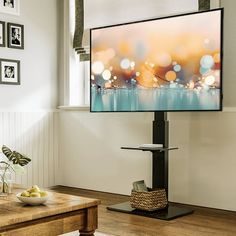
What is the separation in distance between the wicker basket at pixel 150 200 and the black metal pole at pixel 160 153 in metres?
0.10

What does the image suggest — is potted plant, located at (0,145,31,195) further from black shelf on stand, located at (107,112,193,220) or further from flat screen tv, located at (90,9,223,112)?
flat screen tv, located at (90,9,223,112)

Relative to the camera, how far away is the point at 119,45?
13.2 ft

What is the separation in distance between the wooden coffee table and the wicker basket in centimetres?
119

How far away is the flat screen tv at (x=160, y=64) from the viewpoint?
3510 millimetres

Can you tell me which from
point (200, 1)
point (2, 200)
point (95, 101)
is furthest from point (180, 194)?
point (2, 200)

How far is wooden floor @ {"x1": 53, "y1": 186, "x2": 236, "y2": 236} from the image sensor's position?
3238 millimetres

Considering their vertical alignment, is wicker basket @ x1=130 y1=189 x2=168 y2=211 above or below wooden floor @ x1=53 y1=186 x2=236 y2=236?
above

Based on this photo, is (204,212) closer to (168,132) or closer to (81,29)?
(168,132)

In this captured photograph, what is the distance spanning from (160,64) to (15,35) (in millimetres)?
1771

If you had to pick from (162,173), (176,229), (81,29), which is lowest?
(176,229)

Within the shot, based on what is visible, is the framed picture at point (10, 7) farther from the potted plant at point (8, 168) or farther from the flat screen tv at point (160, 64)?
the potted plant at point (8, 168)

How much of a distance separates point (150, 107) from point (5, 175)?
4.92ft

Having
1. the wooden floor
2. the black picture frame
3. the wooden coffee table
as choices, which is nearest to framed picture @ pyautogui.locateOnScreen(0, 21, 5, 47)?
the black picture frame

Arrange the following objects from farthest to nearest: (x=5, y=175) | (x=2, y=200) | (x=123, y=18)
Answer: (x=123, y=18), (x=5, y=175), (x=2, y=200)
